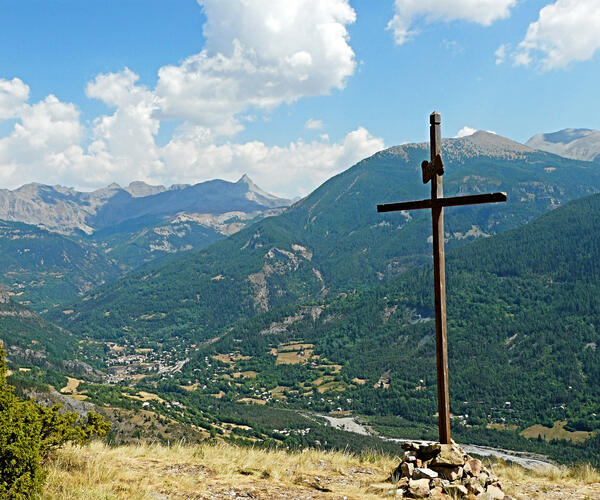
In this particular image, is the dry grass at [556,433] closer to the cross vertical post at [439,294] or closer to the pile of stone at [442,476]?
the cross vertical post at [439,294]

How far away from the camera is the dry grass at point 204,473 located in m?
12.7

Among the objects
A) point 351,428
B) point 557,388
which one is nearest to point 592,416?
point 557,388

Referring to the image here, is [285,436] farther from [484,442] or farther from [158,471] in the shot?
[158,471]

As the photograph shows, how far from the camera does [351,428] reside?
171125 millimetres

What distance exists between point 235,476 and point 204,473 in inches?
41.2

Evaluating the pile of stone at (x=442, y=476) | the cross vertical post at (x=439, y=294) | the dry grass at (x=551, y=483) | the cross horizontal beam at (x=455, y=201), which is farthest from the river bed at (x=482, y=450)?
the cross horizontal beam at (x=455, y=201)

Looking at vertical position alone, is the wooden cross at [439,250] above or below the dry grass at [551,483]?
above

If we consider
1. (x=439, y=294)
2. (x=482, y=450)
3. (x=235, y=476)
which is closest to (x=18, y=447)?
(x=235, y=476)

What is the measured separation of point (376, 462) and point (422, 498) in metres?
5.57

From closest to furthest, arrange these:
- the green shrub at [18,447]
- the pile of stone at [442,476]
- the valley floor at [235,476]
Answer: the green shrub at [18,447]
the valley floor at [235,476]
the pile of stone at [442,476]

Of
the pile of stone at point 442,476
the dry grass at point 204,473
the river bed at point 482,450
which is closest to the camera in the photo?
the dry grass at point 204,473

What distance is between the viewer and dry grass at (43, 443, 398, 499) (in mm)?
12734

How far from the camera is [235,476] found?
1495 cm

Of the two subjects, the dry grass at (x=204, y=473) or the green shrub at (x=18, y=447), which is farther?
the dry grass at (x=204, y=473)
